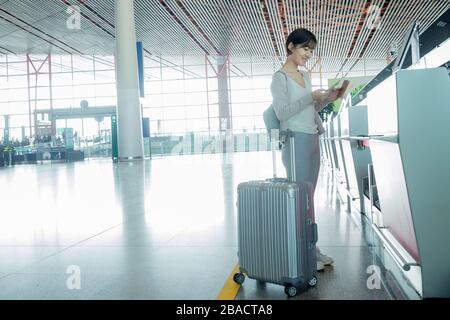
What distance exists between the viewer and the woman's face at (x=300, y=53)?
9.77ft

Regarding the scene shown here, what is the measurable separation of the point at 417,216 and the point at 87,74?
101 ft

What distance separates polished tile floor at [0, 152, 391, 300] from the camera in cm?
281

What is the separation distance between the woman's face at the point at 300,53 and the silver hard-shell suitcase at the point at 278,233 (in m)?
0.78

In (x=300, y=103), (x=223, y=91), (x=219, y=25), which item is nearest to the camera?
(x=300, y=103)

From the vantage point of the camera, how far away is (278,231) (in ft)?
8.66

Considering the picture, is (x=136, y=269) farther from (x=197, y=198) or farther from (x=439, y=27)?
(x=197, y=198)

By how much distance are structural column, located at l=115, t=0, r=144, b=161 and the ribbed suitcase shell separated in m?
17.5

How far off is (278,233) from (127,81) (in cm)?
1781

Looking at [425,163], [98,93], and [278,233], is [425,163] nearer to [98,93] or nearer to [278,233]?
[278,233]

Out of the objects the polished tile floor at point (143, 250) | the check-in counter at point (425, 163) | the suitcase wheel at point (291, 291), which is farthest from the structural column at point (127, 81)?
the check-in counter at point (425, 163)

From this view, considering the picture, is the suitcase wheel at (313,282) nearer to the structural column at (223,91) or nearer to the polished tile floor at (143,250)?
the polished tile floor at (143,250)

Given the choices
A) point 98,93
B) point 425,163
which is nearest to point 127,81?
point 98,93

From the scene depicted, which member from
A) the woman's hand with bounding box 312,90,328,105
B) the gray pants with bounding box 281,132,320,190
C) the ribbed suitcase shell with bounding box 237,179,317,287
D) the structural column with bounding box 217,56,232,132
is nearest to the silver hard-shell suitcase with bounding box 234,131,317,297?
the ribbed suitcase shell with bounding box 237,179,317,287
